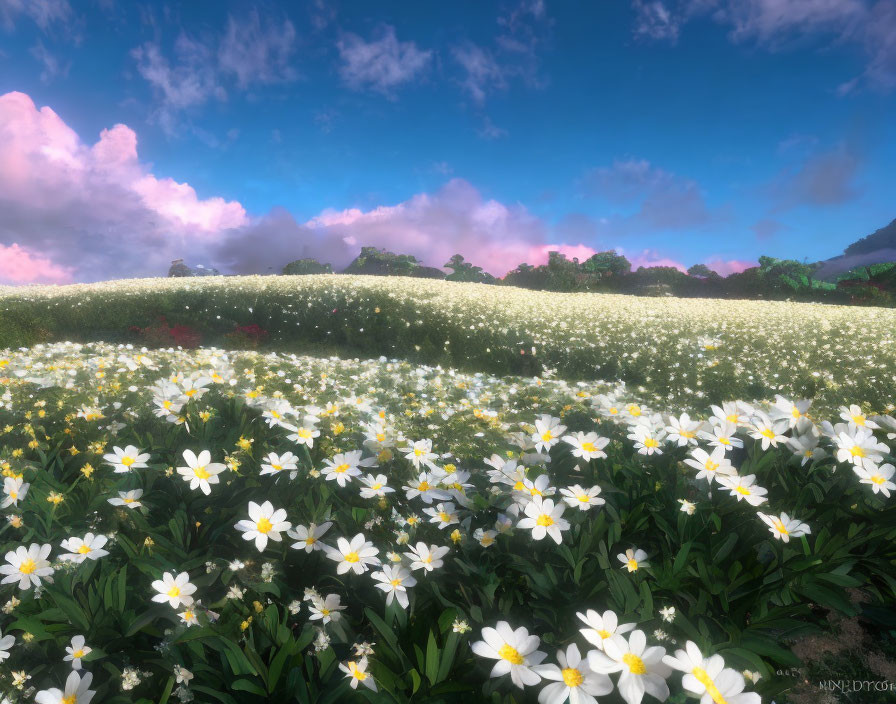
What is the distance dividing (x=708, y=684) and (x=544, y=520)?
759 millimetres

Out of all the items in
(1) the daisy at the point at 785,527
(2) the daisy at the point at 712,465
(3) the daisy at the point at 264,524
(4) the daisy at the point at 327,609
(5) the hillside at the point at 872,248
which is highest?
(5) the hillside at the point at 872,248

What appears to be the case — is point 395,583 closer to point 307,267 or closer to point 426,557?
point 426,557

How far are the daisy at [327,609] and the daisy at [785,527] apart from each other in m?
1.71

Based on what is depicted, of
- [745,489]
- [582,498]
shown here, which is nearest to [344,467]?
[582,498]

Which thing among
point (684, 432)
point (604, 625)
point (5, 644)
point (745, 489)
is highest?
point (684, 432)

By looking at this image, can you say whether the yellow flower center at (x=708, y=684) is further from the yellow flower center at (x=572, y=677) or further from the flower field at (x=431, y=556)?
the yellow flower center at (x=572, y=677)

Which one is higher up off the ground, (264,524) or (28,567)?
(264,524)

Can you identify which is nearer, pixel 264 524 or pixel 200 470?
pixel 264 524

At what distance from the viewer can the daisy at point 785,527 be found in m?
2.05

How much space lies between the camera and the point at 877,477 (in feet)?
7.44

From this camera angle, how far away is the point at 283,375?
5.89 m

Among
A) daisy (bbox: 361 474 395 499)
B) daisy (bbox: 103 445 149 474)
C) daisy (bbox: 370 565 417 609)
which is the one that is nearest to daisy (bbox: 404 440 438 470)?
daisy (bbox: 361 474 395 499)

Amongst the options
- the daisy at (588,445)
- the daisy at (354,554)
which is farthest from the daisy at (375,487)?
the daisy at (588,445)

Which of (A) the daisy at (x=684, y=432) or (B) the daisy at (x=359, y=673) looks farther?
(A) the daisy at (x=684, y=432)
